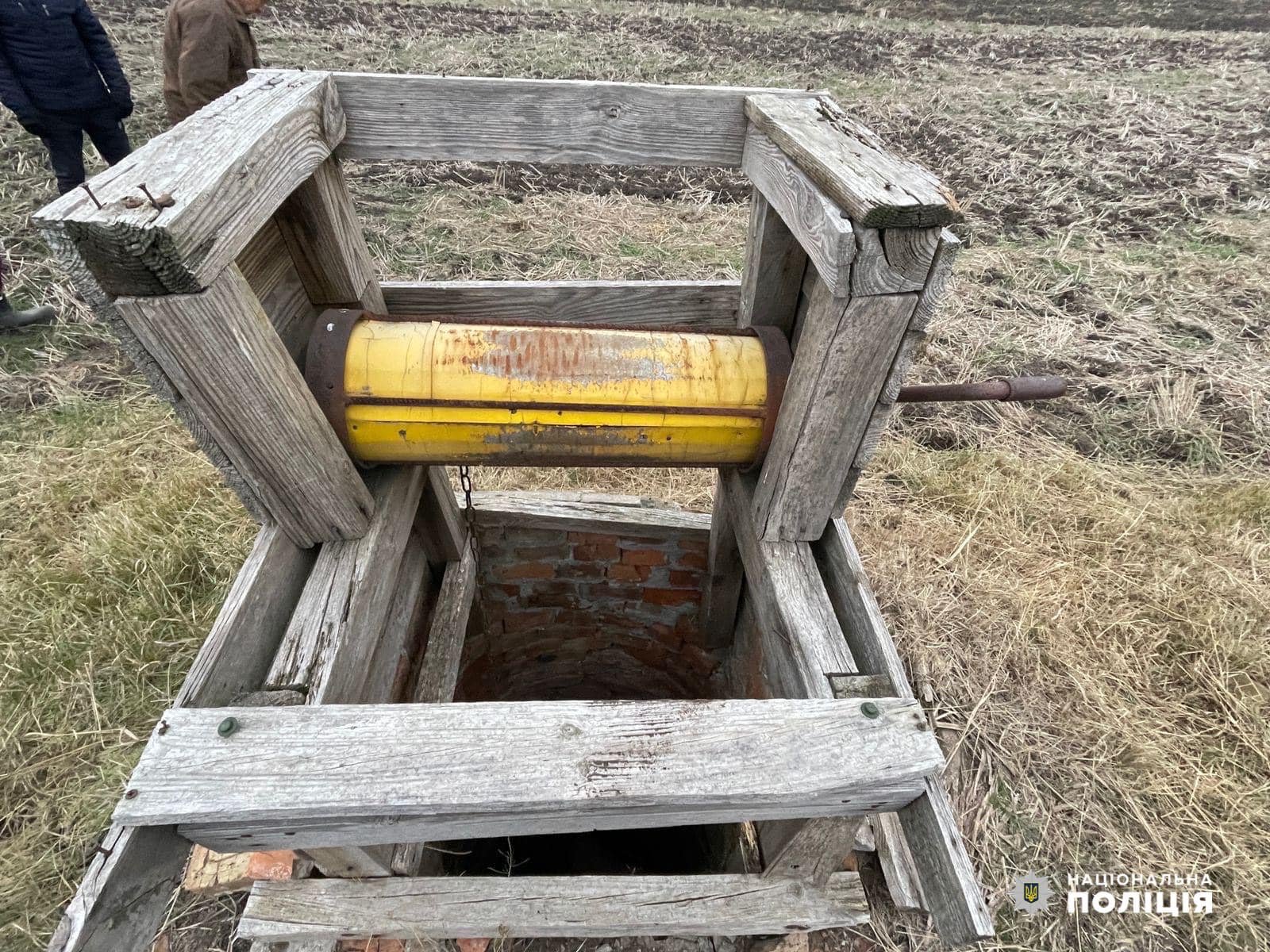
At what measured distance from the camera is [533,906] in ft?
5.83

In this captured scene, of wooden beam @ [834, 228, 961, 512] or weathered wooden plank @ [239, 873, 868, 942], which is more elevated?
wooden beam @ [834, 228, 961, 512]

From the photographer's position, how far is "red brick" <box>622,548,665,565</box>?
2689mm

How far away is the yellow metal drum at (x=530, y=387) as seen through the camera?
1.37 meters

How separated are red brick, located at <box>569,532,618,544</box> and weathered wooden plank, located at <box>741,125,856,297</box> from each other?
157 cm

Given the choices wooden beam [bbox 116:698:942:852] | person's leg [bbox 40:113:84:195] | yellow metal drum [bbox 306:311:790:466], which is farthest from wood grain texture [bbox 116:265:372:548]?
person's leg [bbox 40:113:84:195]

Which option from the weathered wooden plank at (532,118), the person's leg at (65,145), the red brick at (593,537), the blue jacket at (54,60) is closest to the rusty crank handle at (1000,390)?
the weathered wooden plank at (532,118)

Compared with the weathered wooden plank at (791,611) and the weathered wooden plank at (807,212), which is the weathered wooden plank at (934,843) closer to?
the weathered wooden plank at (791,611)

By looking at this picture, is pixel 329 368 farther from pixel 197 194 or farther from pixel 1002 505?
pixel 1002 505

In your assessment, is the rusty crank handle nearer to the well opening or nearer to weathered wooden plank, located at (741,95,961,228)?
weathered wooden plank, located at (741,95,961,228)

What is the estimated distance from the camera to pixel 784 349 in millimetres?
1464

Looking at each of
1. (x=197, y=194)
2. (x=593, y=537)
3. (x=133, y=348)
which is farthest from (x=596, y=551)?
(x=197, y=194)

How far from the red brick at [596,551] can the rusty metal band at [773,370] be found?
4.30ft

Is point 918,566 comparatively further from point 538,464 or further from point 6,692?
point 6,692

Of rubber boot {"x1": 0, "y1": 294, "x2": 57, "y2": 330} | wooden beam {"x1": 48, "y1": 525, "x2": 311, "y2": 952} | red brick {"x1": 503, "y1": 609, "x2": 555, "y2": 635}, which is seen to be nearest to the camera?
wooden beam {"x1": 48, "y1": 525, "x2": 311, "y2": 952}
